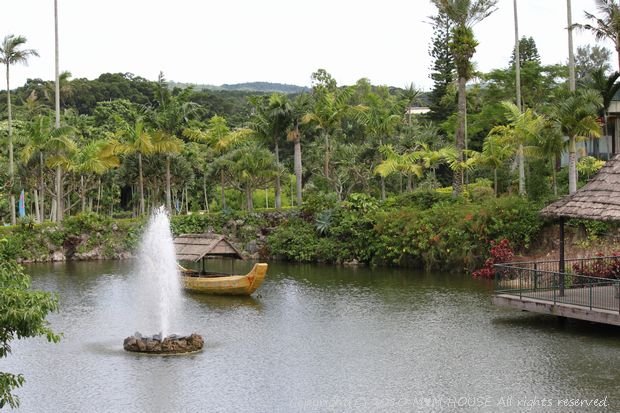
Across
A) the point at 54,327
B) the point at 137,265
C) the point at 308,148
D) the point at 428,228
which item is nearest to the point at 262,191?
the point at 308,148

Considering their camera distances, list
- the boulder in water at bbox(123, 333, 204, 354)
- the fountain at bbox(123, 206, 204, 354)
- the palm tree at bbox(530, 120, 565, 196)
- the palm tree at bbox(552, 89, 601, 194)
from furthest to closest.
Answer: the palm tree at bbox(530, 120, 565, 196)
the palm tree at bbox(552, 89, 601, 194)
the fountain at bbox(123, 206, 204, 354)
the boulder in water at bbox(123, 333, 204, 354)

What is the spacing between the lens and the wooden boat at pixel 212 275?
35.3 meters

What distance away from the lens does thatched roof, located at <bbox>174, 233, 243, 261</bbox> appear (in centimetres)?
3744

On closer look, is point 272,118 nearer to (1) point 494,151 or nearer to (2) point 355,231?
(2) point 355,231

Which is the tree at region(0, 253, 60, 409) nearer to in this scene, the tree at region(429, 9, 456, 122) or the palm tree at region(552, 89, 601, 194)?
the palm tree at region(552, 89, 601, 194)

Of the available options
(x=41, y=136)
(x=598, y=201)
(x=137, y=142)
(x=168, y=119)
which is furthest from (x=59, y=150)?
(x=598, y=201)

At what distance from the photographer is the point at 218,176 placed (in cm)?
5828

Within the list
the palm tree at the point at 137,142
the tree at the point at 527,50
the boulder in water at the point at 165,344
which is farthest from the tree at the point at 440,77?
the boulder in water at the point at 165,344

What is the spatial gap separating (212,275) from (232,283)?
2.64 meters

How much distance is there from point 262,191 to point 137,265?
25441 millimetres

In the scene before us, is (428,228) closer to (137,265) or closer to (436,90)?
(137,265)

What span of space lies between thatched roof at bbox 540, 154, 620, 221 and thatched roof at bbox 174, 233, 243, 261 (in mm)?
14499

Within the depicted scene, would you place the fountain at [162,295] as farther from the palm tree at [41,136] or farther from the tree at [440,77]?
the tree at [440,77]

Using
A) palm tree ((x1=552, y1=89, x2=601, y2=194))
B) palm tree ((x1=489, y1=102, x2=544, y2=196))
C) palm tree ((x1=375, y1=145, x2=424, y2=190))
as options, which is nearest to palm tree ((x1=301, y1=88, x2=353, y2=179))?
palm tree ((x1=375, y1=145, x2=424, y2=190))
